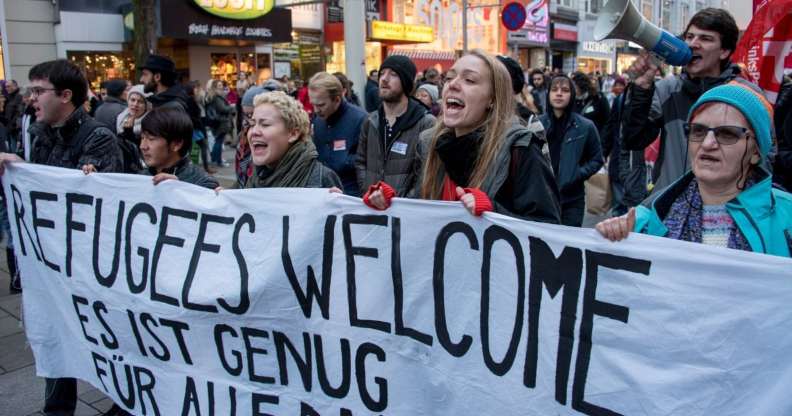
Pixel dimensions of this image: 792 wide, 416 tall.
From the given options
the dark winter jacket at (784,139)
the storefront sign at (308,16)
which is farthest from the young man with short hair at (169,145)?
the storefront sign at (308,16)

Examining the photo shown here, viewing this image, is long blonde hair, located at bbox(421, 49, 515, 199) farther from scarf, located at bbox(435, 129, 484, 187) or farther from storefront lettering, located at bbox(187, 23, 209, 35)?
storefront lettering, located at bbox(187, 23, 209, 35)

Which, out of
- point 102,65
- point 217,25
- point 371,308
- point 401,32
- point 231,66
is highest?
point 401,32

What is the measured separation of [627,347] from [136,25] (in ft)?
38.4

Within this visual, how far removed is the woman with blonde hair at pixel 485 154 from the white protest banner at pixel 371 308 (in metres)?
0.23

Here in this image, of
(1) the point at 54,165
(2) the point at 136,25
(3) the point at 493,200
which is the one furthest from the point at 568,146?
(2) the point at 136,25

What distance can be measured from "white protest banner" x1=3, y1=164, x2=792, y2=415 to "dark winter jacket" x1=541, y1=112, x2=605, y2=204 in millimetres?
2948

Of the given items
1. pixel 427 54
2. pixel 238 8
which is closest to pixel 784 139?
pixel 238 8

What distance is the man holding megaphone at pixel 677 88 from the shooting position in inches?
122

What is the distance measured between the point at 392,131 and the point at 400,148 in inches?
6.8

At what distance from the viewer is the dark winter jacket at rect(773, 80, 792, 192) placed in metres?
3.45

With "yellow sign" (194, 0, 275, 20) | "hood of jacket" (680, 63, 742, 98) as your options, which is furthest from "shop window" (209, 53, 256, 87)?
"hood of jacket" (680, 63, 742, 98)

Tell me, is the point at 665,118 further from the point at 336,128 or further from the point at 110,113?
the point at 110,113

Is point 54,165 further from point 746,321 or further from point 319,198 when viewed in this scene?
A: point 746,321

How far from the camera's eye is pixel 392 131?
15.1ft
